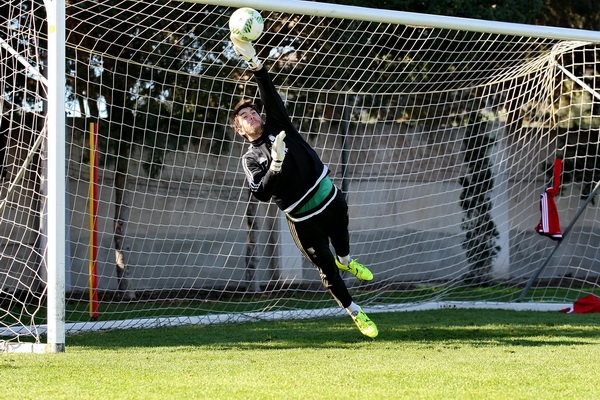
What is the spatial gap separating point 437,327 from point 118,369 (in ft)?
13.4

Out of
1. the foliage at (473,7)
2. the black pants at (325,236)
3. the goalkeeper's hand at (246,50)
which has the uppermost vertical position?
the foliage at (473,7)

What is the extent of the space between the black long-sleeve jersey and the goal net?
4.12 ft

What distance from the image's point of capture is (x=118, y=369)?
5793mm

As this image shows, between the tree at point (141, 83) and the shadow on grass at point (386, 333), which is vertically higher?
the tree at point (141, 83)

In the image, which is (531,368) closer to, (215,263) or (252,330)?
(252,330)

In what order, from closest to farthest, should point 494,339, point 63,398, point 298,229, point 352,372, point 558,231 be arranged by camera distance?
point 63,398
point 352,372
point 298,229
point 494,339
point 558,231

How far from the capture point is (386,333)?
836 cm

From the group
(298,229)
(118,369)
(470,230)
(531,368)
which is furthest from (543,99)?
(118,369)

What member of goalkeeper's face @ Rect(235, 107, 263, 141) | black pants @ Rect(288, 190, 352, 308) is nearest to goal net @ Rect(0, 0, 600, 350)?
goalkeeper's face @ Rect(235, 107, 263, 141)

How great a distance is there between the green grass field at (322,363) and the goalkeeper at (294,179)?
82cm

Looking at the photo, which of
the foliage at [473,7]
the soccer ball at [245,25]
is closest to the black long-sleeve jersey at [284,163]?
the soccer ball at [245,25]

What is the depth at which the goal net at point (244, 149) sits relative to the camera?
1014 cm

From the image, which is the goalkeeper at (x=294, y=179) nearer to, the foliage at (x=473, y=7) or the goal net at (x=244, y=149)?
the goal net at (x=244, y=149)

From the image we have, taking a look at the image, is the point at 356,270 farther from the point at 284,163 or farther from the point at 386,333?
the point at 284,163
